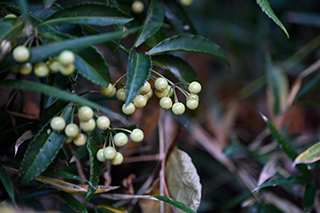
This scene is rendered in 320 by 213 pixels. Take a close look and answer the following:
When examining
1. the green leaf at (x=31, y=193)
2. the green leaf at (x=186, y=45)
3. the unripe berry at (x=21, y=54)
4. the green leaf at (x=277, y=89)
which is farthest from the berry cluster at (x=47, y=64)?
the green leaf at (x=277, y=89)

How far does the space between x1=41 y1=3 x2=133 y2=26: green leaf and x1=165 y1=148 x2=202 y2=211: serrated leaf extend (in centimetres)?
48

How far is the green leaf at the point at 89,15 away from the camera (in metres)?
0.53

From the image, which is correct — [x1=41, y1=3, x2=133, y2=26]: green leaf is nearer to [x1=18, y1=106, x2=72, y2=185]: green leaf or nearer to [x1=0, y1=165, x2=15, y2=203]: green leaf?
[x1=18, y1=106, x2=72, y2=185]: green leaf

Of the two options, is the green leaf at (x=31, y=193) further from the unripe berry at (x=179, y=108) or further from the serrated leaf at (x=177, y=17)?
the serrated leaf at (x=177, y=17)

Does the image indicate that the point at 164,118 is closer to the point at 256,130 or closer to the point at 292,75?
the point at 256,130

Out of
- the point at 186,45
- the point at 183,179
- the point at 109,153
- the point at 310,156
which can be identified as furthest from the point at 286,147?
the point at 109,153

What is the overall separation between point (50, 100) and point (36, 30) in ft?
0.51

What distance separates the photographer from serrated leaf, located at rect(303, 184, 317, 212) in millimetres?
817

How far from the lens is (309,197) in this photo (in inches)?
33.1

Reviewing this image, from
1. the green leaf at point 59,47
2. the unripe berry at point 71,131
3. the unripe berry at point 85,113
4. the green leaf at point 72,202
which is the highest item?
the green leaf at point 59,47

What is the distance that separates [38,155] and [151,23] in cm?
43

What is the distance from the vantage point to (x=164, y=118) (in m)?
1.24

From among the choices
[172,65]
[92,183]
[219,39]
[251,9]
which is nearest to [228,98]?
[219,39]

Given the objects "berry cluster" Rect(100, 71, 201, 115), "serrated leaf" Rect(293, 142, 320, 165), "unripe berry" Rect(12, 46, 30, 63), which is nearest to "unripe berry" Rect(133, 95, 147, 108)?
"berry cluster" Rect(100, 71, 201, 115)
